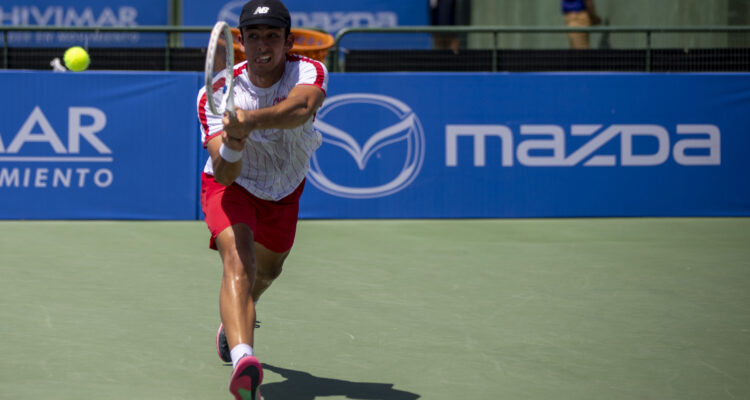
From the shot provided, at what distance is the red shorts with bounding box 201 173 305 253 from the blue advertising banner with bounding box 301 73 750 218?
6.18 m

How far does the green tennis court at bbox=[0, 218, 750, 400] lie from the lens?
14.9 ft

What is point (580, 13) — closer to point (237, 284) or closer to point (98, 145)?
point (98, 145)

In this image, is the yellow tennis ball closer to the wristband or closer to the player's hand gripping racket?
the player's hand gripping racket

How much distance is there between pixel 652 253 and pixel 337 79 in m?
4.04

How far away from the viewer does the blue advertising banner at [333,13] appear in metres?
16.8

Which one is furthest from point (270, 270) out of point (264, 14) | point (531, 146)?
point (531, 146)

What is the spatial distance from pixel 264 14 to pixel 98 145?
7064mm

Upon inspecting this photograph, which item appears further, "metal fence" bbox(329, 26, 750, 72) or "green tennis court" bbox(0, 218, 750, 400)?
"metal fence" bbox(329, 26, 750, 72)

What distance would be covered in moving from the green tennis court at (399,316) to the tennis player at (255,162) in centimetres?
53

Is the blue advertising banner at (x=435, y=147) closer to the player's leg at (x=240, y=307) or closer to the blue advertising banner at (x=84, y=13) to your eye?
the blue advertising banner at (x=84, y=13)

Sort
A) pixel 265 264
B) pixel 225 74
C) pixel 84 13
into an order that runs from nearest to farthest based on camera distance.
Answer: pixel 225 74, pixel 265 264, pixel 84 13

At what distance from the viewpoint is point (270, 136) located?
181 inches

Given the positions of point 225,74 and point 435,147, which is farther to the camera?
point 435,147

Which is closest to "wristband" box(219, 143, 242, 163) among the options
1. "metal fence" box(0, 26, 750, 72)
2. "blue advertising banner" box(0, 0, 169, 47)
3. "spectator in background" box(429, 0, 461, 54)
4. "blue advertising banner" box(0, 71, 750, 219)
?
"blue advertising banner" box(0, 71, 750, 219)
